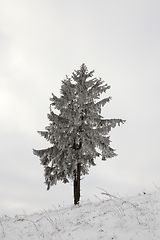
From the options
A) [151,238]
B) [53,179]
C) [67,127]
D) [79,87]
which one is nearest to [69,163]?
[53,179]

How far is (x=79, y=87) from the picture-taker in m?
16.5

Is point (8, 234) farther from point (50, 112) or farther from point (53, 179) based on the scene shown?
point (50, 112)

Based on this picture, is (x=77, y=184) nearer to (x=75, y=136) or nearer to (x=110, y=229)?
(x=75, y=136)

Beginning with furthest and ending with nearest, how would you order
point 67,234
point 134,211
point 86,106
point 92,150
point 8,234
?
point 86,106
point 92,150
point 8,234
point 134,211
point 67,234

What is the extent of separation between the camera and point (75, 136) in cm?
1538

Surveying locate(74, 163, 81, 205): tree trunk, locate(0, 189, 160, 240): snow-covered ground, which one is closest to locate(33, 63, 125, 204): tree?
locate(74, 163, 81, 205): tree trunk

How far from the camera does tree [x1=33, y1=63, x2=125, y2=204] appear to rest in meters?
14.9

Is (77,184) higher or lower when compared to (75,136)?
lower

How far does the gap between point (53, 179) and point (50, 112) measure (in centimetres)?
562

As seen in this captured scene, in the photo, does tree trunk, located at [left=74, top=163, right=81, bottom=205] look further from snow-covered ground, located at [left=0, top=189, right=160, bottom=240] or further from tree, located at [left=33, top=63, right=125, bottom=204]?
snow-covered ground, located at [left=0, top=189, right=160, bottom=240]

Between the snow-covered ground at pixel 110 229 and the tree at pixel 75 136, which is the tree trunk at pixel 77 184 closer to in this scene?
the tree at pixel 75 136

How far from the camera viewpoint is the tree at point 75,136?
14.9 meters

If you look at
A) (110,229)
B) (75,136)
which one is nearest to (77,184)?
(75,136)

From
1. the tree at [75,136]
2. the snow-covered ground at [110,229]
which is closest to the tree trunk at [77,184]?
the tree at [75,136]
